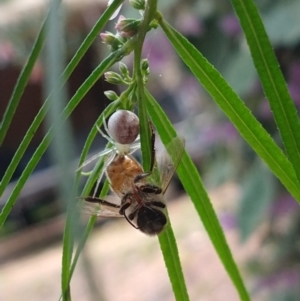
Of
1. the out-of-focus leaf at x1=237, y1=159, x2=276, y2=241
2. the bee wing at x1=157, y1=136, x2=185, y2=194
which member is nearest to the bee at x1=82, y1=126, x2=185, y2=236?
the bee wing at x1=157, y1=136, x2=185, y2=194

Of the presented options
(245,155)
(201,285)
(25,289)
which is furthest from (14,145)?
(245,155)

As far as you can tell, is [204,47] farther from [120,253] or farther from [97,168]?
[120,253]

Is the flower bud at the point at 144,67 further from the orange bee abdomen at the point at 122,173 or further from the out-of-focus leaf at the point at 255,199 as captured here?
the out-of-focus leaf at the point at 255,199

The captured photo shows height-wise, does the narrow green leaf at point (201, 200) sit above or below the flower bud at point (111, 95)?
below

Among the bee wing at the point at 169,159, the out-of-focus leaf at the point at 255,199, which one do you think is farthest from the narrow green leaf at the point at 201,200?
the out-of-focus leaf at the point at 255,199

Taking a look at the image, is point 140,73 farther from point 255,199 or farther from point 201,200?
point 255,199

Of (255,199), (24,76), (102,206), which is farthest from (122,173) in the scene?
(255,199)
